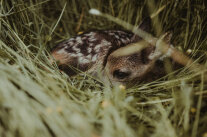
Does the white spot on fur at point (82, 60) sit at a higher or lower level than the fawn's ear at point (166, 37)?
lower

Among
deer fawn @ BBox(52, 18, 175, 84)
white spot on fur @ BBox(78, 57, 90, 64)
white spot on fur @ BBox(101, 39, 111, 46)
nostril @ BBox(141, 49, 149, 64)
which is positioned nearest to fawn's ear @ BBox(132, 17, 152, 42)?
deer fawn @ BBox(52, 18, 175, 84)

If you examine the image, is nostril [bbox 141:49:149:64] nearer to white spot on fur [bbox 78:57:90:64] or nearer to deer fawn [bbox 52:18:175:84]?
deer fawn [bbox 52:18:175:84]

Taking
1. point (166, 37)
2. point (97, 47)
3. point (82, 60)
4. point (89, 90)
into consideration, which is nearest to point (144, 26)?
point (166, 37)

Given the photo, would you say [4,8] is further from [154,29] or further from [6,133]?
[154,29]

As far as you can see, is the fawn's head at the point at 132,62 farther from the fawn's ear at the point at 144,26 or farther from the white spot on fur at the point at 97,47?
the white spot on fur at the point at 97,47

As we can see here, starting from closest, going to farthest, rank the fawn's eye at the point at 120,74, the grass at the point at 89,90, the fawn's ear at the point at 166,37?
the grass at the point at 89,90, the fawn's ear at the point at 166,37, the fawn's eye at the point at 120,74

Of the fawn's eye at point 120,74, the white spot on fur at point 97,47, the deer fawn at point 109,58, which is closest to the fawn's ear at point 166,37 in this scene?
the deer fawn at point 109,58

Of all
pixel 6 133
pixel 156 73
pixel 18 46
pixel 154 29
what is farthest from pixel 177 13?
pixel 6 133
